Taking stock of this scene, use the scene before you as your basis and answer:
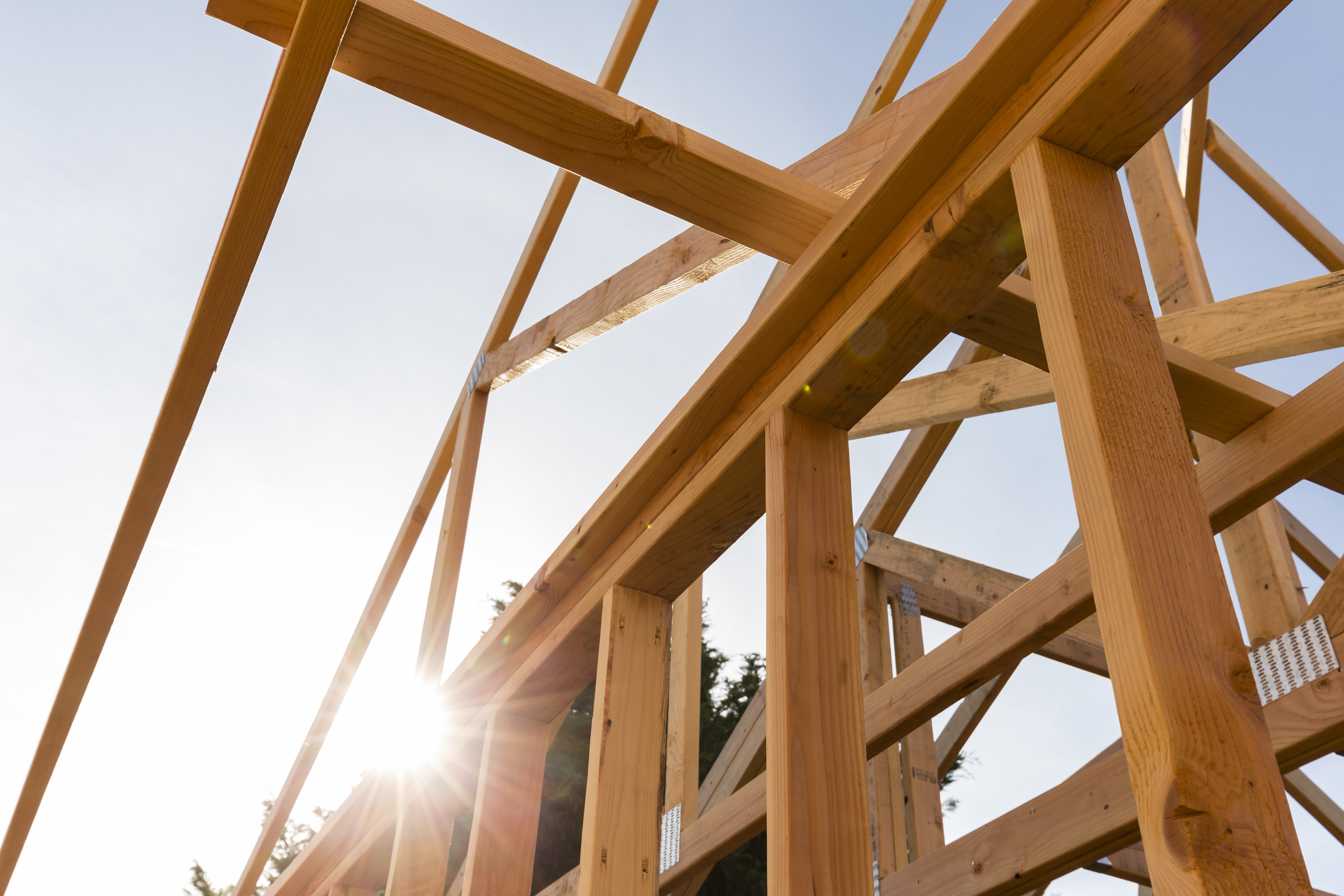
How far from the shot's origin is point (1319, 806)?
5.13 m

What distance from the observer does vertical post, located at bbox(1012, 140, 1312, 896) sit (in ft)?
2.24

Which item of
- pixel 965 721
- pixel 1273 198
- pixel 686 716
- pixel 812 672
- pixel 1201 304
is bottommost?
pixel 812 672

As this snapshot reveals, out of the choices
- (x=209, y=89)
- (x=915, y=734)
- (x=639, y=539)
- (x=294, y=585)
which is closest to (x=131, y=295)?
(x=294, y=585)

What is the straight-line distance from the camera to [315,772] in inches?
148

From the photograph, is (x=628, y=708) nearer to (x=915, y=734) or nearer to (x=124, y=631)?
(x=124, y=631)

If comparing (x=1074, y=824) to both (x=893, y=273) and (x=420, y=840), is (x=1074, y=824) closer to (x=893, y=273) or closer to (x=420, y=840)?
(x=420, y=840)

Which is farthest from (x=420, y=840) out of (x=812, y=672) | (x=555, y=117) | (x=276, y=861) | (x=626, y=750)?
(x=276, y=861)

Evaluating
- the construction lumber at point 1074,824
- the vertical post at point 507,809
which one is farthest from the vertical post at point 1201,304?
the vertical post at point 507,809

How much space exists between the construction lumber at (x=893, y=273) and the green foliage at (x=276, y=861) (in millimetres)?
10900

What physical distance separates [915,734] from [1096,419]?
3.82 meters

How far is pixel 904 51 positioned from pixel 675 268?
2.11 m

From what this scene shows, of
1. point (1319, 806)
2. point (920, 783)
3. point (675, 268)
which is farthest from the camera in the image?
point (1319, 806)

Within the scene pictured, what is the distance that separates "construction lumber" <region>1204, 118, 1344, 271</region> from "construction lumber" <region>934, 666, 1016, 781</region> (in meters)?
3.16

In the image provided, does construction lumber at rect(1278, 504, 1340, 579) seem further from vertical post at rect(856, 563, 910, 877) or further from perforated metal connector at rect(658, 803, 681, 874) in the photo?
perforated metal connector at rect(658, 803, 681, 874)
